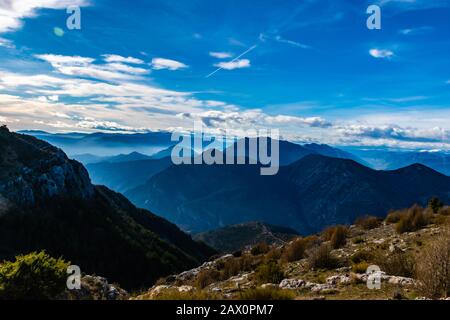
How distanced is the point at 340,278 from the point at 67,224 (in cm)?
11002

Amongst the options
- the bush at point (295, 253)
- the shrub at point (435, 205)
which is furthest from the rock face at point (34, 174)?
the shrub at point (435, 205)

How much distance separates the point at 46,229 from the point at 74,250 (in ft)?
33.3

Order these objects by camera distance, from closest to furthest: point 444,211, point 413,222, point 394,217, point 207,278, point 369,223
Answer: point 207,278, point 413,222, point 444,211, point 369,223, point 394,217

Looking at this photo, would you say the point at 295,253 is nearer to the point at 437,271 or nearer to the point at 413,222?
the point at 413,222

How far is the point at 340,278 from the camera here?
16.3m

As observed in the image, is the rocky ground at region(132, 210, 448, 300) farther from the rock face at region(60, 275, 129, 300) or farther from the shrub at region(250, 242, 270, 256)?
the shrub at region(250, 242, 270, 256)

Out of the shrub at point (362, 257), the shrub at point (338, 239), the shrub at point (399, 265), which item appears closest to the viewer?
the shrub at point (399, 265)

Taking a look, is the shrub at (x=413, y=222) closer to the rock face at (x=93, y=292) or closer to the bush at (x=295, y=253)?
the bush at (x=295, y=253)

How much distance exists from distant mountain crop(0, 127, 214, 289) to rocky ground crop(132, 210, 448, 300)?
6517cm

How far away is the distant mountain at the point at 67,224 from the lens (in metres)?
95.0

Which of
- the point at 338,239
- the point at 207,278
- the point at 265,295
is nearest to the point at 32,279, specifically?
the point at 265,295

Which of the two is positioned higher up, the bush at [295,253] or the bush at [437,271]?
the bush at [437,271]

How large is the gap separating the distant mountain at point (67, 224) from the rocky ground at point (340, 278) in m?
65.2

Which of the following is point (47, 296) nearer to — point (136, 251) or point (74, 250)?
point (74, 250)
